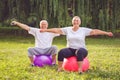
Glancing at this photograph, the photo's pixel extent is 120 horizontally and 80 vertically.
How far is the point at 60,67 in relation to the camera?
355 inches

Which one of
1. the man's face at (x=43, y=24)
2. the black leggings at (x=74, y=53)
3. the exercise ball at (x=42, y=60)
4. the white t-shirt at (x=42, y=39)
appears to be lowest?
the exercise ball at (x=42, y=60)

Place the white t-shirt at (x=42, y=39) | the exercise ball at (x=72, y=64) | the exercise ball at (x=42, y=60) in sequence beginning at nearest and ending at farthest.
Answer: the exercise ball at (x=72, y=64), the exercise ball at (x=42, y=60), the white t-shirt at (x=42, y=39)

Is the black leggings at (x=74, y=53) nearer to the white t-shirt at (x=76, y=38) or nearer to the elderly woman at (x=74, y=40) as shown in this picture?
the elderly woman at (x=74, y=40)

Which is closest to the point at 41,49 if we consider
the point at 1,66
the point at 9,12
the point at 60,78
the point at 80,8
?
the point at 1,66

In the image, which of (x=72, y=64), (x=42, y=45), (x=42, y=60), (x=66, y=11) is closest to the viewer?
(x=72, y=64)

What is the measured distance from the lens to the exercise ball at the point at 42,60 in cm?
999

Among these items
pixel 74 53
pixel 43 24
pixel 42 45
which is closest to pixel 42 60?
pixel 42 45

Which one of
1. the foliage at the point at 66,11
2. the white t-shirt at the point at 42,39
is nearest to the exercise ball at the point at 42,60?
the white t-shirt at the point at 42,39

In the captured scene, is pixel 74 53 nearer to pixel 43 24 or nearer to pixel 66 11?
pixel 43 24

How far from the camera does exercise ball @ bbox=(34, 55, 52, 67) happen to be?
9.99 m

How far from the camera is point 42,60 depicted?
32.9 feet

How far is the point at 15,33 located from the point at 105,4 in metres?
6.35

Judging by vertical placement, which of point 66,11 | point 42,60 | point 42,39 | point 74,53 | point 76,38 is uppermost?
point 66,11

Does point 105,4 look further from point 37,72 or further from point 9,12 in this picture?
point 37,72
